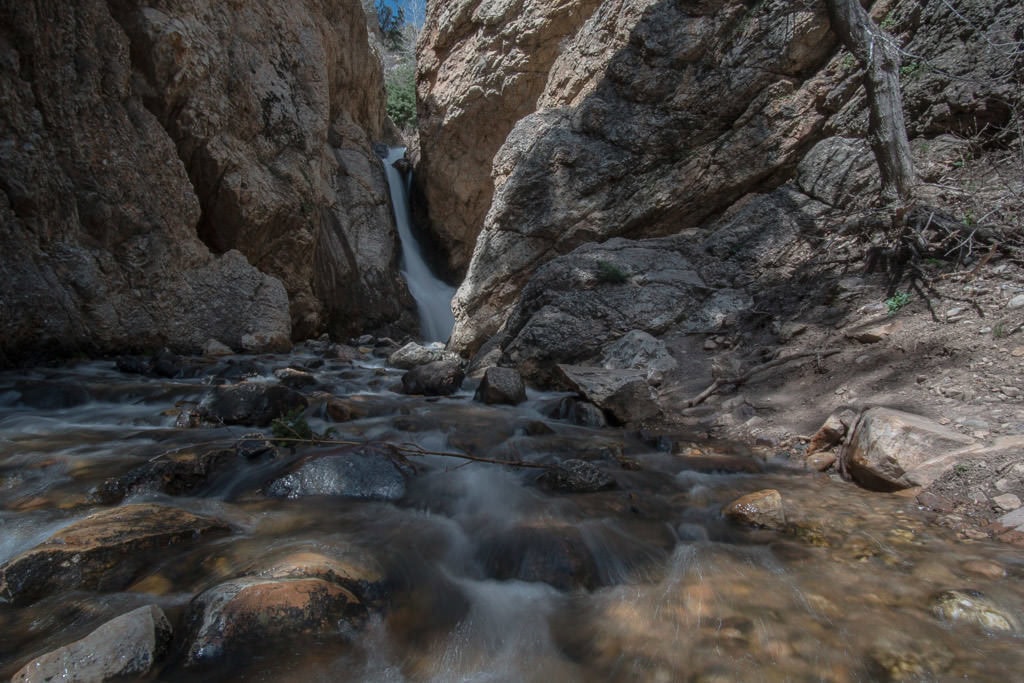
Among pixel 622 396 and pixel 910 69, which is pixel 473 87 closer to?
pixel 910 69

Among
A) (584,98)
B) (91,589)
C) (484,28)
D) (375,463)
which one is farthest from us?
(484,28)

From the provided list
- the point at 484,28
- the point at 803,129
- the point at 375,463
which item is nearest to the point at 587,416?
the point at 375,463

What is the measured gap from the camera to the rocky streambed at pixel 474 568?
5.50ft

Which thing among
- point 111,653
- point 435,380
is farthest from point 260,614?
point 435,380

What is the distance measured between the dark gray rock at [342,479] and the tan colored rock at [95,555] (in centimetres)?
70

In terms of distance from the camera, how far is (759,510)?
269 centimetres

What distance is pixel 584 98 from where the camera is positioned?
31.1 feet

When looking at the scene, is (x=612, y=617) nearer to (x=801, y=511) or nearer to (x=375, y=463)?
(x=801, y=511)

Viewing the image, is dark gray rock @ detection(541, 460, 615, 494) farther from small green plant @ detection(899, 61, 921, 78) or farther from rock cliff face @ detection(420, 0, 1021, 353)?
small green plant @ detection(899, 61, 921, 78)

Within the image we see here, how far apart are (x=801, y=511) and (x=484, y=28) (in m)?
14.6

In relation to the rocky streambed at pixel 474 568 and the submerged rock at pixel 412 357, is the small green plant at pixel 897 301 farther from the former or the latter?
the submerged rock at pixel 412 357

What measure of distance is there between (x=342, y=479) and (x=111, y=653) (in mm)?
1603

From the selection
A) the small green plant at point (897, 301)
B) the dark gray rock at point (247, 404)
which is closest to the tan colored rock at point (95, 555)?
the dark gray rock at point (247, 404)

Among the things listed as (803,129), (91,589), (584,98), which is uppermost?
(584,98)
